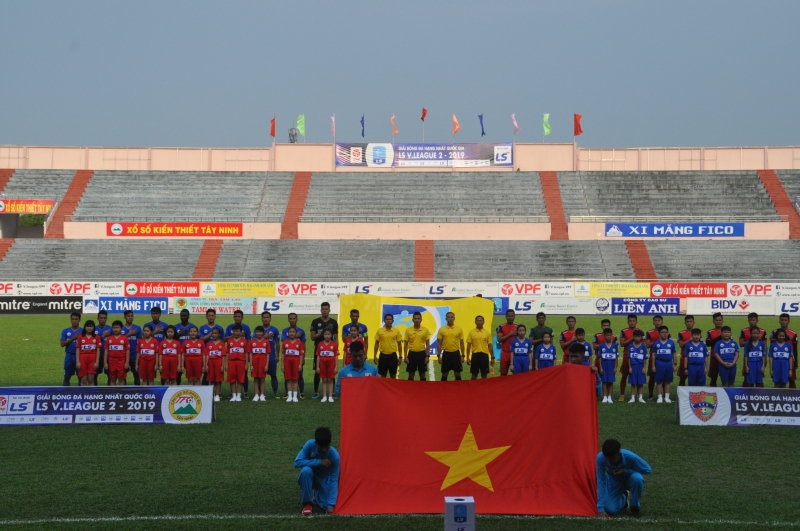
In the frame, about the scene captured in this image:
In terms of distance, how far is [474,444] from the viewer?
809 cm

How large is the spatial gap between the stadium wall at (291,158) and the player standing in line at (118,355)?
147ft

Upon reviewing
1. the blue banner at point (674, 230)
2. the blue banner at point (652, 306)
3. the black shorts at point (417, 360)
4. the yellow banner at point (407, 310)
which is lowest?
the black shorts at point (417, 360)

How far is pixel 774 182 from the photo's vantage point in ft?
180

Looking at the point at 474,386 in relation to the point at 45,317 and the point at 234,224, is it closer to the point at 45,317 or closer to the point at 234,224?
the point at 45,317

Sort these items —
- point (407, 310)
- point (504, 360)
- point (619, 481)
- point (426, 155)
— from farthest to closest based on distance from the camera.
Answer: point (426, 155), point (407, 310), point (504, 360), point (619, 481)

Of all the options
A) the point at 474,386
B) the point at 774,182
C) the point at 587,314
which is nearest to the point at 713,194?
the point at 774,182

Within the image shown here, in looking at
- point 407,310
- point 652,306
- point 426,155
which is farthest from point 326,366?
point 426,155

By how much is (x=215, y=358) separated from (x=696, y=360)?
29.2 ft

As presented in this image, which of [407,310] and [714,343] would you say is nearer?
[714,343]

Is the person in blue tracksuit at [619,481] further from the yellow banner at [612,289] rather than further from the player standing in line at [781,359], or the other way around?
the yellow banner at [612,289]

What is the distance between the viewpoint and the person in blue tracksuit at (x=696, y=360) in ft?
47.2

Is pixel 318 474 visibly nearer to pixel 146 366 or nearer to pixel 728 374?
pixel 146 366

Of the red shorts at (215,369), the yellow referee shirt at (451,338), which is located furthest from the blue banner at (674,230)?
the red shorts at (215,369)

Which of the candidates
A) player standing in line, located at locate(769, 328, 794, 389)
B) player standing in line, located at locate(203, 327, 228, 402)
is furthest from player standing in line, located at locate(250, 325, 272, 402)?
player standing in line, located at locate(769, 328, 794, 389)
